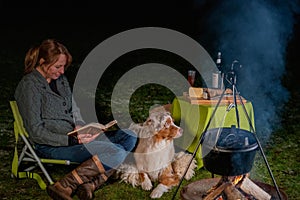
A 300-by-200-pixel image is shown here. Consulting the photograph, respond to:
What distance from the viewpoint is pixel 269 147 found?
15.1 ft

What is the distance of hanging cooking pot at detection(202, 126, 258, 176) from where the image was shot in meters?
2.60

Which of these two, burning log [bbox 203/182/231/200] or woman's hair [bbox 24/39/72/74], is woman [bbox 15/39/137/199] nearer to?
woman's hair [bbox 24/39/72/74]

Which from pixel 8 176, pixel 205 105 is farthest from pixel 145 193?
pixel 8 176

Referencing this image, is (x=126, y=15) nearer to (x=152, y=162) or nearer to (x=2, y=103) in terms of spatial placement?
(x=2, y=103)

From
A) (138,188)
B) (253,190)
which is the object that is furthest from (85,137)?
(253,190)

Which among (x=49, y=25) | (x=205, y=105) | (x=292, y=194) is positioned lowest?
(x=292, y=194)

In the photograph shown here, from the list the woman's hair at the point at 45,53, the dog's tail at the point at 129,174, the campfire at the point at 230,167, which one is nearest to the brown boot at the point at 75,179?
the dog's tail at the point at 129,174

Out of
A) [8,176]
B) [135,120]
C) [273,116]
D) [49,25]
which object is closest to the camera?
[8,176]

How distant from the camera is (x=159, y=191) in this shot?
11.4 feet

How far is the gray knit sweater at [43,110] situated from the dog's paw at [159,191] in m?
0.76

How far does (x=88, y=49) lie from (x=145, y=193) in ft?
20.7

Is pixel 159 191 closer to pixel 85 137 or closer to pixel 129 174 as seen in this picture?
pixel 129 174

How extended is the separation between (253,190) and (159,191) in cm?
79

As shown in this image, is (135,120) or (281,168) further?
(135,120)
